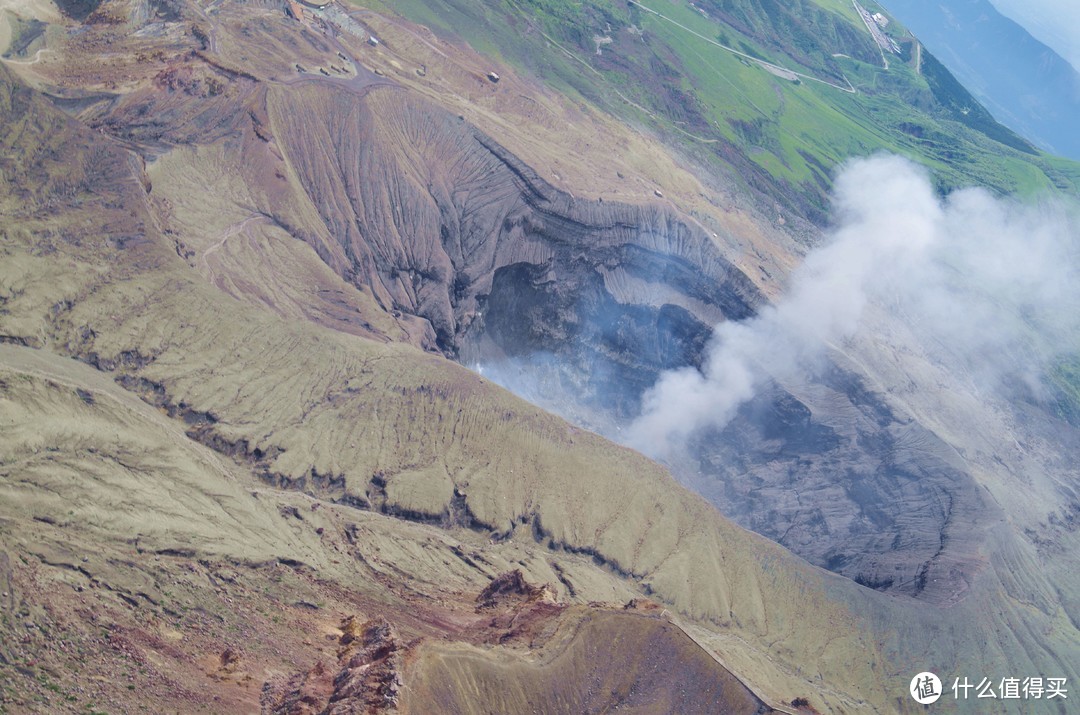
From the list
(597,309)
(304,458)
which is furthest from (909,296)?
(304,458)

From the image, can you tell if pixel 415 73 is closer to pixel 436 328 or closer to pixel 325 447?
pixel 436 328

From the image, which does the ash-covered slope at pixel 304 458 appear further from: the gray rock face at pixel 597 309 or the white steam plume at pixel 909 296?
the white steam plume at pixel 909 296

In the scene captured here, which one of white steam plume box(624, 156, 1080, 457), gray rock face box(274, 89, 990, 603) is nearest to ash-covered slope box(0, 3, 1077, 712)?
gray rock face box(274, 89, 990, 603)

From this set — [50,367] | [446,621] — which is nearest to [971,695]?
[446,621]

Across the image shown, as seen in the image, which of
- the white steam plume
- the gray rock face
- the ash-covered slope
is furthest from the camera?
the white steam plume

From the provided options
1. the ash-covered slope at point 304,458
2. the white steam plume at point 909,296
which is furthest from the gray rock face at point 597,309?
the ash-covered slope at point 304,458

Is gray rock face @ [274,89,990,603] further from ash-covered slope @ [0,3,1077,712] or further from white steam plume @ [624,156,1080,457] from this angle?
ash-covered slope @ [0,3,1077,712]
